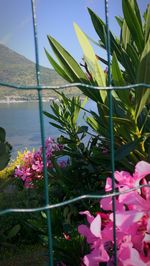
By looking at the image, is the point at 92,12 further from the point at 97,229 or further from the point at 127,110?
the point at 97,229

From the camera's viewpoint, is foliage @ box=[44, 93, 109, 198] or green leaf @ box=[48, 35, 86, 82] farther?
foliage @ box=[44, 93, 109, 198]

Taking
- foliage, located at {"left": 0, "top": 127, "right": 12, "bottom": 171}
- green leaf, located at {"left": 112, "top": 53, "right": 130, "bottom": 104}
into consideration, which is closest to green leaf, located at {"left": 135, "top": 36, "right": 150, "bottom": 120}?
green leaf, located at {"left": 112, "top": 53, "right": 130, "bottom": 104}

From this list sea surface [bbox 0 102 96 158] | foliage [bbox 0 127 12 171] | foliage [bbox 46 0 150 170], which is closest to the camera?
foliage [bbox 46 0 150 170]

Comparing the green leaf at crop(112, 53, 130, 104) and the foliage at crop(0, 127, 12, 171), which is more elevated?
the green leaf at crop(112, 53, 130, 104)

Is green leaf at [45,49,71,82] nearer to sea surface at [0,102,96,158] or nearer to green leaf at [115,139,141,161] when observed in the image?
sea surface at [0,102,96,158]

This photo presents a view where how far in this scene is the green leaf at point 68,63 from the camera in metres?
1.60

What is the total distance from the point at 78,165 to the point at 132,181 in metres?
1.53

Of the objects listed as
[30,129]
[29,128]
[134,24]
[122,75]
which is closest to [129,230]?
[122,75]

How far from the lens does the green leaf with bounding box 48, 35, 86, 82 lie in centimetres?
160

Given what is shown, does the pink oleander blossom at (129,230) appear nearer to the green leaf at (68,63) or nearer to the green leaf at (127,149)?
the green leaf at (127,149)

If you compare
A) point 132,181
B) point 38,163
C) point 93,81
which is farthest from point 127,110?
point 38,163

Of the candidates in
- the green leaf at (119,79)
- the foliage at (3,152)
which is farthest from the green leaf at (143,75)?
the foliage at (3,152)

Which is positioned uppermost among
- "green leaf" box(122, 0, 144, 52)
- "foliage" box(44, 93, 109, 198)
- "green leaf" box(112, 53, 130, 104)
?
"green leaf" box(122, 0, 144, 52)

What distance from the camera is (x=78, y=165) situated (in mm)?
2332
